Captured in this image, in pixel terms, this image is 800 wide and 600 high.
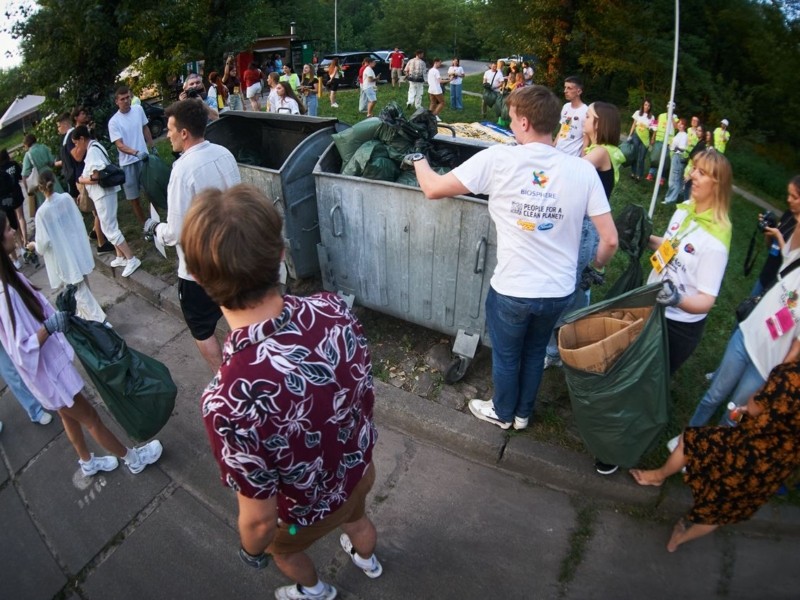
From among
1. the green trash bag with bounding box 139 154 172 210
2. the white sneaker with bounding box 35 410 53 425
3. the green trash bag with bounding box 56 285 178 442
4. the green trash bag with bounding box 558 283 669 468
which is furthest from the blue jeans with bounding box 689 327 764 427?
the green trash bag with bounding box 139 154 172 210

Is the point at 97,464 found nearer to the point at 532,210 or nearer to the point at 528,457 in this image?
the point at 528,457

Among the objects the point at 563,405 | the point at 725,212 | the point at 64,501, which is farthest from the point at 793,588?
the point at 64,501

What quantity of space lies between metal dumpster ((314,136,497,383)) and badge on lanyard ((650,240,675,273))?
0.92 meters

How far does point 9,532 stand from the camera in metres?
2.98

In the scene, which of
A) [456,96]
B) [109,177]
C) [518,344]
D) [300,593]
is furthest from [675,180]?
[300,593]

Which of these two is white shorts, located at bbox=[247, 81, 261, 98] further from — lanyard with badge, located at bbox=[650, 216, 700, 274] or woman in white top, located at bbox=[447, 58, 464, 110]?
lanyard with badge, located at bbox=[650, 216, 700, 274]

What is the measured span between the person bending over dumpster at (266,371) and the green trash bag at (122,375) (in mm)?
1582

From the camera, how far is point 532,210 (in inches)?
99.4

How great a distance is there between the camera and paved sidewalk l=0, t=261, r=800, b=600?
8.41 feet

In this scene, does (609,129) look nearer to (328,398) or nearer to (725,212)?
(725,212)

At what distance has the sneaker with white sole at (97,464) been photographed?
318 cm

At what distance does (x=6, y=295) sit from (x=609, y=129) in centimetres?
373

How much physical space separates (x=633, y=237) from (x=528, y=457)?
1.46 meters

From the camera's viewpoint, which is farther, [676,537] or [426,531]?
[426,531]
